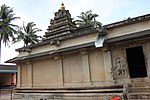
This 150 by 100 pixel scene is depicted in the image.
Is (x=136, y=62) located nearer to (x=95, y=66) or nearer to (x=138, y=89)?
(x=138, y=89)

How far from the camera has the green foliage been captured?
93.6 feet

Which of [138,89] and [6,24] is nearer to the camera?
[138,89]

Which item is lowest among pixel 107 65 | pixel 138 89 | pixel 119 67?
pixel 138 89

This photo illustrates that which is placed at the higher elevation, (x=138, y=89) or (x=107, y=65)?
(x=107, y=65)

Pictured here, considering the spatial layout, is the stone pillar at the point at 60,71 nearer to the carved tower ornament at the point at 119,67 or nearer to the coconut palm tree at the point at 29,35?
the carved tower ornament at the point at 119,67

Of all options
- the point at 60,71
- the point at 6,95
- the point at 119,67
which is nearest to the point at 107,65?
Result: the point at 119,67

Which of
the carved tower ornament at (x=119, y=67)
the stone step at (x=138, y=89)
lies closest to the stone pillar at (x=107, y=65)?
the carved tower ornament at (x=119, y=67)

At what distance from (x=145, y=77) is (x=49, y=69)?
7101 mm

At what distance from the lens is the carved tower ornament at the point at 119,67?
9.75 metres

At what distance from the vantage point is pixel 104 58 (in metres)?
10.4

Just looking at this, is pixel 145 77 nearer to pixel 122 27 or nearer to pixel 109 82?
pixel 109 82

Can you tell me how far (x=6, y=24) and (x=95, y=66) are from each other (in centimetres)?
2348

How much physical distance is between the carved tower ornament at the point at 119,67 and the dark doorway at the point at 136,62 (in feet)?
1.10

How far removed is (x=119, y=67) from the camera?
9.86 m
